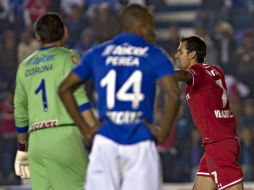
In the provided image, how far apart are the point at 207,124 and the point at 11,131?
1003 centimetres

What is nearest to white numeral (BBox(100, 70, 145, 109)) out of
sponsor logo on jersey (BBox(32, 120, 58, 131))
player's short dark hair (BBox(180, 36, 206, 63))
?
sponsor logo on jersey (BBox(32, 120, 58, 131))

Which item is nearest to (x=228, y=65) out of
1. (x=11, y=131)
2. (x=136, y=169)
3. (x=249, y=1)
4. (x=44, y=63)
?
(x=249, y=1)

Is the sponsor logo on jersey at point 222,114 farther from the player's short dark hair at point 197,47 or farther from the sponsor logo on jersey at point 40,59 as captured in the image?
the sponsor logo on jersey at point 40,59

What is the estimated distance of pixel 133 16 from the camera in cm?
587

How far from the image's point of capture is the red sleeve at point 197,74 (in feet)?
25.3

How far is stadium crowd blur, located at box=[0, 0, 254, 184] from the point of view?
56.4ft

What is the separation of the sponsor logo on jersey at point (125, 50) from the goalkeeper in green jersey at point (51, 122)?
3.15ft

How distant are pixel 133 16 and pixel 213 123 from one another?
2.65 m

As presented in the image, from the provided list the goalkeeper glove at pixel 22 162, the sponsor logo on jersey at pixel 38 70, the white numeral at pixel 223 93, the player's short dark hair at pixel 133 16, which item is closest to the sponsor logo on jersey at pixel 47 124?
the sponsor logo on jersey at pixel 38 70

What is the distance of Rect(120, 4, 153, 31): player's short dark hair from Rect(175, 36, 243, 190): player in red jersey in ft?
7.71

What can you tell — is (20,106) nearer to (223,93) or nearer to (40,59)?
(40,59)

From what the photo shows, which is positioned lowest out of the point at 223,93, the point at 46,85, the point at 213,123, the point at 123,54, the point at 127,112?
the point at 213,123

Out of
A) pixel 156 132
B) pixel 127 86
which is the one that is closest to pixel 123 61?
pixel 127 86

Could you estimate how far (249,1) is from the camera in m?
18.2
